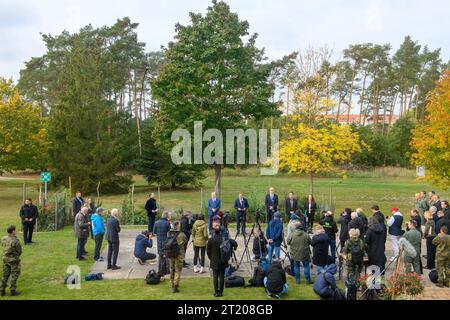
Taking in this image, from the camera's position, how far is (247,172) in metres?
59.1

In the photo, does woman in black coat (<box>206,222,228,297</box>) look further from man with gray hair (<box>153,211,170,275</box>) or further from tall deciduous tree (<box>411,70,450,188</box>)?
tall deciduous tree (<box>411,70,450,188</box>)

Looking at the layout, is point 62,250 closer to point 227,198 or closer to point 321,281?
point 321,281

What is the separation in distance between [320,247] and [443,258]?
306 cm

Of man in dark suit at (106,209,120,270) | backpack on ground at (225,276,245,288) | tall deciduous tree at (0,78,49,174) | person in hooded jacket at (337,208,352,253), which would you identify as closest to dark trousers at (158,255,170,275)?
man in dark suit at (106,209,120,270)

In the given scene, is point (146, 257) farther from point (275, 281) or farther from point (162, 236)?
point (275, 281)

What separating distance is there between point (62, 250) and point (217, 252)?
7495 mm

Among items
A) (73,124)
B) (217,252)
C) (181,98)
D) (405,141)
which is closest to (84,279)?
(217,252)

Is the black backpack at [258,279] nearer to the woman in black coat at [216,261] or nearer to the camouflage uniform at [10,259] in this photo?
the woman in black coat at [216,261]

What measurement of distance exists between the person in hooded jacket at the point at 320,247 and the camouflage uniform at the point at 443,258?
2.78 meters

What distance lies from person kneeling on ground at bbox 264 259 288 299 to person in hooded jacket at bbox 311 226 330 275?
125 centimetres

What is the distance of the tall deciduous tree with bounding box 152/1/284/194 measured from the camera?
24125 mm

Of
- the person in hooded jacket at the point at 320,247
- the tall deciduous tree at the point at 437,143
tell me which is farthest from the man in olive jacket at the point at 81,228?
the tall deciduous tree at the point at 437,143

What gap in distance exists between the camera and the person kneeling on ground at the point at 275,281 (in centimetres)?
993

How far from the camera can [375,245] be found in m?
10.9
